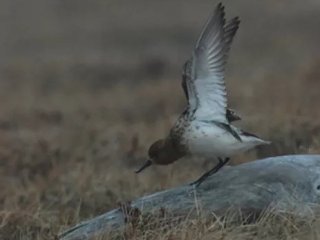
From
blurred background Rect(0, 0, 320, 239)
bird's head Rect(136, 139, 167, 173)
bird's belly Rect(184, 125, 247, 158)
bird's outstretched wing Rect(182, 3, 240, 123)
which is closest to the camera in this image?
bird's belly Rect(184, 125, 247, 158)

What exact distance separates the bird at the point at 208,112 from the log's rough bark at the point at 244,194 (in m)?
0.20

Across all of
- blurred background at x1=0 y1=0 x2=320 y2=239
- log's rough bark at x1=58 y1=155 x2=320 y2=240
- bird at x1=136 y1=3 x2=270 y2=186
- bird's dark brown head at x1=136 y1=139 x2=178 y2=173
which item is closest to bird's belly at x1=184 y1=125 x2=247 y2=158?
bird at x1=136 y1=3 x2=270 y2=186

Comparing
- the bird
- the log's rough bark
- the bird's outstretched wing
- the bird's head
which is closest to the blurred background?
the log's rough bark

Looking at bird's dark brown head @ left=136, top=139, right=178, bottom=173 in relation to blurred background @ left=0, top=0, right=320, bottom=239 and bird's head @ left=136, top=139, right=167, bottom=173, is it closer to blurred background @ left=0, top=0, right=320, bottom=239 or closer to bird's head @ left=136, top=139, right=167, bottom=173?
bird's head @ left=136, top=139, right=167, bottom=173

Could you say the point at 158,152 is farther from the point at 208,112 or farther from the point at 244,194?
the point at 244,194

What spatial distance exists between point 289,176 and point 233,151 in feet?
1.39

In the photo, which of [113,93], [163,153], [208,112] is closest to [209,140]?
[208,112]

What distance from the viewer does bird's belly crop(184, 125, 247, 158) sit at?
614cm

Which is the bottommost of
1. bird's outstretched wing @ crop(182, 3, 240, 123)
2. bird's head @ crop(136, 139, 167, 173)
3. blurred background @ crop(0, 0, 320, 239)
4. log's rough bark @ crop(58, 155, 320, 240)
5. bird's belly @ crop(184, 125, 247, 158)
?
blurred background @ crop(0, 0, 320, 239)

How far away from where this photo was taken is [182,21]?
2130 cm

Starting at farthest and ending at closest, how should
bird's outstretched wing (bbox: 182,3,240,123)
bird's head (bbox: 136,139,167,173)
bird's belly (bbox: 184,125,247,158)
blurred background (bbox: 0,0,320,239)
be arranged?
blurred background (bbox: 0,0,320,239) → bird's head (bbox: 136,139,167,173) → bird's outstretched wing (bbox: 182,3,240,123) → bird's belly (bbox: 184,125,247,158)

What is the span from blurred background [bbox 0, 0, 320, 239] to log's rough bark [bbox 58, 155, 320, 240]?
0.83 m

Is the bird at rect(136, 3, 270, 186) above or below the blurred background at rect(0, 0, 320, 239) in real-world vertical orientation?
above

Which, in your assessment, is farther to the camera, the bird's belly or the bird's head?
the bird's head
